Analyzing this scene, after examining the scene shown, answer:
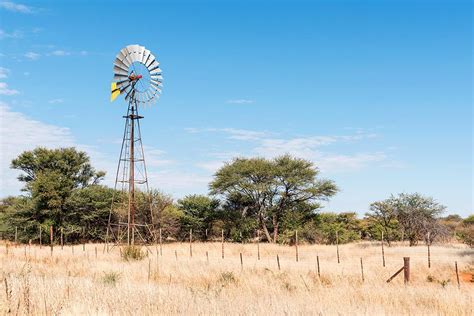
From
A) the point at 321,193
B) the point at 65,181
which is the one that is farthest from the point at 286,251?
the point at 65,181

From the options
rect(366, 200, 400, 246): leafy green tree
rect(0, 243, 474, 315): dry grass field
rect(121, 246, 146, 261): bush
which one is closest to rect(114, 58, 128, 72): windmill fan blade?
rect(121, 246, 146, 261): bush

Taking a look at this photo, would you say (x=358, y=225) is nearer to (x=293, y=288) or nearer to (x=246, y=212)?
(x=246, y=212)

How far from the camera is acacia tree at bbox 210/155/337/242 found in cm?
4559

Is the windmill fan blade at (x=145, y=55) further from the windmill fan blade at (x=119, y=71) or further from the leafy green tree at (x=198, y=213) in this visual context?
the leafy green tree at (x=198, y=213)

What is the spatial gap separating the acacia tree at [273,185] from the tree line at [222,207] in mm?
110

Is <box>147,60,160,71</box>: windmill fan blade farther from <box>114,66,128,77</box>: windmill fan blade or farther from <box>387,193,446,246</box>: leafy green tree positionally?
<box>387,193,446,246</box>: leafy green tree

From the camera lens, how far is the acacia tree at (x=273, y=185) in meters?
45.6

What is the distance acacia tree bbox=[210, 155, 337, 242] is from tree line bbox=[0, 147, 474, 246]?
0.36ft

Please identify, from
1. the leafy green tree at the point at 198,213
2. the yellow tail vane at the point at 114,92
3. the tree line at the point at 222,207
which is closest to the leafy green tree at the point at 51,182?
the tree line at the point at 222,207

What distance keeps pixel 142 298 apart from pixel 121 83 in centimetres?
2283

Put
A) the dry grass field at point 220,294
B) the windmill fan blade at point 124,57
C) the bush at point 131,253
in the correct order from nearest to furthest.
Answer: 1. the dry grass field at point 220,294
2. the bush at point 131,253
3. the windmill fan blade at point 124,57

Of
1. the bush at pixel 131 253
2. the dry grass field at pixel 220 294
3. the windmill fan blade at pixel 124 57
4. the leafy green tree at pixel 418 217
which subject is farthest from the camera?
the leafy green tree at pixel 418 217

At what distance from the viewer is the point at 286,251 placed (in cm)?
3472

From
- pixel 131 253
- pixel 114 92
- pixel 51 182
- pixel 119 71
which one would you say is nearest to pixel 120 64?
pixel 119 71
